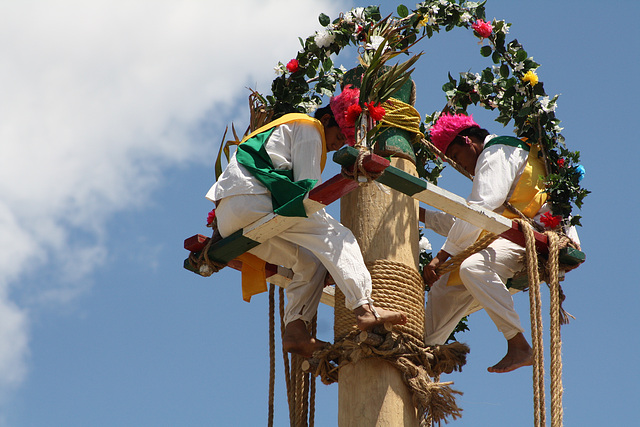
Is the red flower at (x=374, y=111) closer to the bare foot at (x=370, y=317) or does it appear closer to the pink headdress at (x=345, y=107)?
the pink headdress at (x=345, y=107)

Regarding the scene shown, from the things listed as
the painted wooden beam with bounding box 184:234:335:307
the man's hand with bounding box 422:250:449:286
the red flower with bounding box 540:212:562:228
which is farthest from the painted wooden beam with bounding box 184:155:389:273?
the red flower with bounding box 540:212:562:228

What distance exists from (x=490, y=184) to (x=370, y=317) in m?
1.31

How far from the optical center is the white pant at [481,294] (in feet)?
19.0

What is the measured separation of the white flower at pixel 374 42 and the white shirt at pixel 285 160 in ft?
1.80

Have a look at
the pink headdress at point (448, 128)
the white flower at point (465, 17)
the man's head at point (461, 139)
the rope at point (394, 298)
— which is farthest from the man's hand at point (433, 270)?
the white flower at point (465, 17)

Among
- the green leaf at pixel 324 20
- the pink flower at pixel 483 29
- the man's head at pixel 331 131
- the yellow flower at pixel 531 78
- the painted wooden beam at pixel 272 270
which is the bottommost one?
the painted wooden beam at pixel 272 270

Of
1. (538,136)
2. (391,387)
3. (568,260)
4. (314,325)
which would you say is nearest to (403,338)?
(391,387)

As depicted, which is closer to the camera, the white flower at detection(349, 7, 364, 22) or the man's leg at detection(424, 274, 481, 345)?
the man's leg at detection(424, 274, 481, 345)

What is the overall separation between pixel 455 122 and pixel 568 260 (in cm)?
134

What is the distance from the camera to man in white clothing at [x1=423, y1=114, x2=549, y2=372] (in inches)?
228

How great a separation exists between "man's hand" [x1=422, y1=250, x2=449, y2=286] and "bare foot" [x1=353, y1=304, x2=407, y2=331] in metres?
0.80

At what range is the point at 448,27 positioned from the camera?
22.1ft

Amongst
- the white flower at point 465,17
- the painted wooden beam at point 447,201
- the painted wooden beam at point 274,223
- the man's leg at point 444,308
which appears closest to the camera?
the painted wooden beam at point 274,223

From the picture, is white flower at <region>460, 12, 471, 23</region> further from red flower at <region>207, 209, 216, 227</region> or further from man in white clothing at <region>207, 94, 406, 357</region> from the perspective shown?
red flower at <region>207, 209, 216, 227</region>
